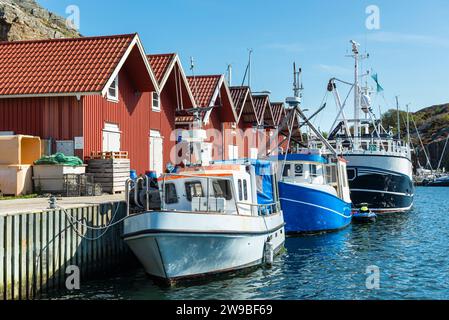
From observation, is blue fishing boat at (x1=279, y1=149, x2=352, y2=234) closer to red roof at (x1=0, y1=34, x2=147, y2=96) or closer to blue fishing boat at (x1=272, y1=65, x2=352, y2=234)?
blue fishing boat at (x1=272, y1=65, x2=352, y2=234)

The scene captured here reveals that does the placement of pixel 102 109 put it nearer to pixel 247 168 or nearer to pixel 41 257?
pixel 247 168

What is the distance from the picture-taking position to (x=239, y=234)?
15734 mm

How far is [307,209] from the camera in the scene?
2427cm

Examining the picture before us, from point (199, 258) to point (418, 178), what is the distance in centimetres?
7910

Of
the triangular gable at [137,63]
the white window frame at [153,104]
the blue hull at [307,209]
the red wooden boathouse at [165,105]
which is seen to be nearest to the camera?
the blue hull at [307,209]

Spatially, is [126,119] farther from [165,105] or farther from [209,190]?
[209,190]

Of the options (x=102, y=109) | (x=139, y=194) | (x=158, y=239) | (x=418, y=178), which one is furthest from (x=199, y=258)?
(x=418, y=178)

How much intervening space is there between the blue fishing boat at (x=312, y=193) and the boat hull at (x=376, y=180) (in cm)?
552

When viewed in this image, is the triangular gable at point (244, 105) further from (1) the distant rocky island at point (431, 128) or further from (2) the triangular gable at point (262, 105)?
(1) the distant rocky island at point (431, 128)

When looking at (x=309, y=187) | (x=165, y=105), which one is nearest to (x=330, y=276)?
(x=309, y=187)

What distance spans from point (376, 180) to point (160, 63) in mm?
14535

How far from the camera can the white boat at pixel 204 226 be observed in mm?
14367

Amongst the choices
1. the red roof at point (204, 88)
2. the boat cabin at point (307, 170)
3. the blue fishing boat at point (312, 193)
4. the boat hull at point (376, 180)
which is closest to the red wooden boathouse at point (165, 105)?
the red roof at point (204, 88)

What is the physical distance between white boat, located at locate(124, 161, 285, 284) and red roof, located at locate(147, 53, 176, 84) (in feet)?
37.1
